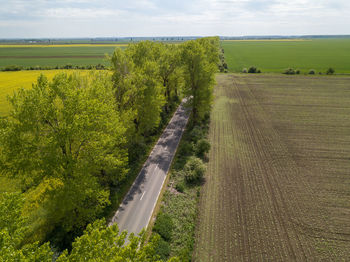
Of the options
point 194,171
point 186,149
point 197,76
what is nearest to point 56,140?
point 194,171

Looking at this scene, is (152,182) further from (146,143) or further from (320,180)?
(320,180)

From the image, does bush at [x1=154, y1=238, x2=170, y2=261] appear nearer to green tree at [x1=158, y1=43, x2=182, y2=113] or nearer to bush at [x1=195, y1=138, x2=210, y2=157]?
bush at [x1=195, y1=138, x2=210, y2=157]

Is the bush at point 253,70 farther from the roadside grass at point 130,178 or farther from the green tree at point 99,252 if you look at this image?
the green tree at point 99,252

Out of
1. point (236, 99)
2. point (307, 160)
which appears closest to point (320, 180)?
point (307, 160)

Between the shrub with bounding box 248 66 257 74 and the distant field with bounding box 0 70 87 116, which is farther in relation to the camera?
the shrub with bounding box 248 66 257 74

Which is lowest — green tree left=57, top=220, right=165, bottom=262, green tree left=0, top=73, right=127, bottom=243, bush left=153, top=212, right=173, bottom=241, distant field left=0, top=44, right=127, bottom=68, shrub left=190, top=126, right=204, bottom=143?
bush left=153, top=212, right=173, bottom=241

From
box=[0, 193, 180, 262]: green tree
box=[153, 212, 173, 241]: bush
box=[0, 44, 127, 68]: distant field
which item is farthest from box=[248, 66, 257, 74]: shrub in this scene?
box=[0, 193, 180, 262]: green tree

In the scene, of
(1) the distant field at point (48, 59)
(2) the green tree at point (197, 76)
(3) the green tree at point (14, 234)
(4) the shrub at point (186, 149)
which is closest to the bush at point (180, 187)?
(4) the shrub at point (186, 149)
